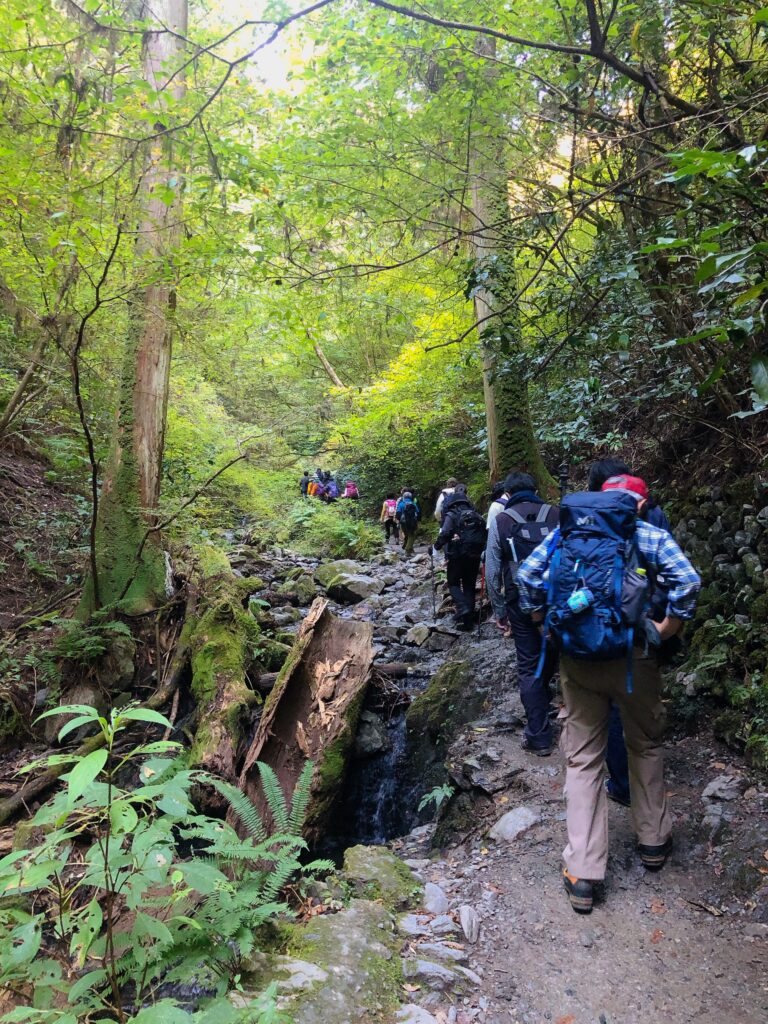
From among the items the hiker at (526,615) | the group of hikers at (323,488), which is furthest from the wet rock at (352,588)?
the group of hikers at (323,488)

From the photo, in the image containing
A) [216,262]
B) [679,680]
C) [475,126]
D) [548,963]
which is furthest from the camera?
[216,262]

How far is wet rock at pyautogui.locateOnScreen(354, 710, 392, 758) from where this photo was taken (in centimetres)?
619

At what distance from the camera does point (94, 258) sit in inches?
263

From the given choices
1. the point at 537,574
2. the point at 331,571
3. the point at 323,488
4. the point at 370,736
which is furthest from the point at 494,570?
the point at 323,488

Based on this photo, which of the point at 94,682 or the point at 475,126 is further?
the point at 94,682

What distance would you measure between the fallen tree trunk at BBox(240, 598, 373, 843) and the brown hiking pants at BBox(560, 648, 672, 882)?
102 inches

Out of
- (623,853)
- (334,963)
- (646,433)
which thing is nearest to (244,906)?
(334,963)

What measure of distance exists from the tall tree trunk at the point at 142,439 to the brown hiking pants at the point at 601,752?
600cm

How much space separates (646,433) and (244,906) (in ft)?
20.3

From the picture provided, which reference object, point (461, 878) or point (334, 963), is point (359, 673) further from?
point (334, 963)

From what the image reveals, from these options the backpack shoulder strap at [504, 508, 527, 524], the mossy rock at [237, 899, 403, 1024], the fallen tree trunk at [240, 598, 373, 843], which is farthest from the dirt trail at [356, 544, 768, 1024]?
the backpack shoulder strap at [504, 508, 527, 524]

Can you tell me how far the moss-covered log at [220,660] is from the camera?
18.2ft

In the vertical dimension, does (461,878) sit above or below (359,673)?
below

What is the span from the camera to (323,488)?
20.5 m
